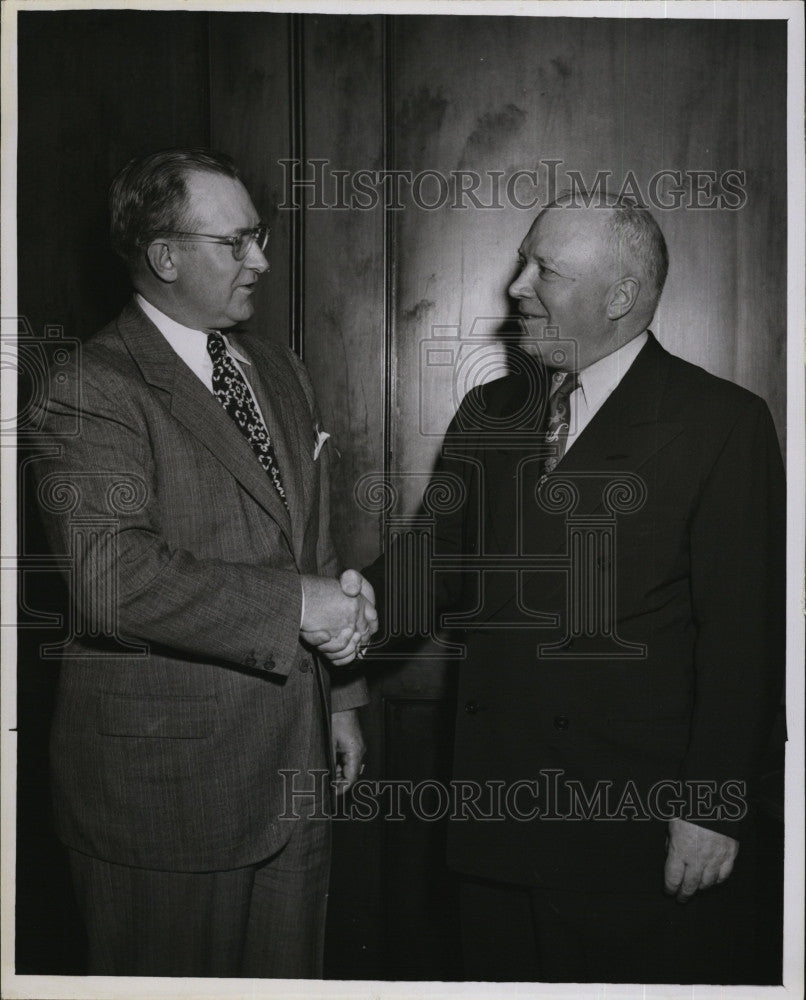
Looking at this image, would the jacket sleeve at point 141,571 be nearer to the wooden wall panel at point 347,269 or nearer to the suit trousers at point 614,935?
the wooden wall panel at point 347,269

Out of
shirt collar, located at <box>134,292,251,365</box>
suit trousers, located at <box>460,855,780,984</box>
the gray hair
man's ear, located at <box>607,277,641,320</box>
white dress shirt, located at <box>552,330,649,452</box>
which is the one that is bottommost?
suit trousers, located at <box>460,855,780,984</box>

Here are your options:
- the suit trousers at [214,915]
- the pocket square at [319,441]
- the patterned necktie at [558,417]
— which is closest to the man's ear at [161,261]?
the pocket square at [319,441]

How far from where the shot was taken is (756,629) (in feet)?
5.97

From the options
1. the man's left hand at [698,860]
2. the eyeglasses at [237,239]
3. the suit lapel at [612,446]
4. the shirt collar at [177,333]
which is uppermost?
the eyeglasses at [237,239]

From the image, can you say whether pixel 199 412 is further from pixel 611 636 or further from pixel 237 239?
pixel 611 636

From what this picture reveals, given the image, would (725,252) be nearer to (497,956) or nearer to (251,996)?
(497,956)

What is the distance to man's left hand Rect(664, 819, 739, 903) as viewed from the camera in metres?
1.80

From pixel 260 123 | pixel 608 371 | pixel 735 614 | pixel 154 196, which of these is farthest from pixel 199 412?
pixel 735 614

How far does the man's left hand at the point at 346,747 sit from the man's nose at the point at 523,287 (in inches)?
35.5

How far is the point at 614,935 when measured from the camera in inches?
73.8

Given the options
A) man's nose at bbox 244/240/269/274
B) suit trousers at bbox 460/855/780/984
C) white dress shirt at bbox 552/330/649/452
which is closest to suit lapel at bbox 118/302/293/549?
man's nose at bbox 244/240/269/274

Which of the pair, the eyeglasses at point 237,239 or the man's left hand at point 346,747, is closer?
the eyeglasses at point 237,239

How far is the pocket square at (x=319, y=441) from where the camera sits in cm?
195

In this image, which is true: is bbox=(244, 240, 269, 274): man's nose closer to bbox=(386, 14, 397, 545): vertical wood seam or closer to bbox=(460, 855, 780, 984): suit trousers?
bbox=(386, 14, 397, 545): vertical wood seam
